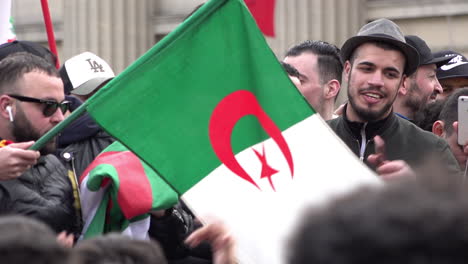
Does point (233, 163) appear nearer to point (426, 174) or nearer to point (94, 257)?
point (94, 257)

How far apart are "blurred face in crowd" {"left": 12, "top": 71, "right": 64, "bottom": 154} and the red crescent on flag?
789mm

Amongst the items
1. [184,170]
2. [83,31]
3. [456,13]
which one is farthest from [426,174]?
[83,31]

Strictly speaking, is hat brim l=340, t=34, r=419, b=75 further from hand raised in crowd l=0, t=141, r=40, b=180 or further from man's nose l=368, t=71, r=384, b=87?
hand raised in crowd l=0, t=141, r=40, b=180

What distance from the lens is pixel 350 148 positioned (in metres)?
4.24

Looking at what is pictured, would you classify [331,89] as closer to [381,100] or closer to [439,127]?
[439,127]

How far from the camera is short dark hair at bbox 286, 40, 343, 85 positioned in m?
5.39

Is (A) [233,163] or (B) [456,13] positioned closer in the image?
(A) [233,163]

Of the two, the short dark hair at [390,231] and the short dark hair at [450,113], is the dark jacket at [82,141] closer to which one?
the short dark hair at [450,113]

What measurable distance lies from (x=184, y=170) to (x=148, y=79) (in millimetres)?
326

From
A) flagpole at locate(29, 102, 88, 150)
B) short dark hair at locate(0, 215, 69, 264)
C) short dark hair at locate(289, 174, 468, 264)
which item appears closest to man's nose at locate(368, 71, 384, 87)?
flagpole at locate(29, 102, 88, 150)

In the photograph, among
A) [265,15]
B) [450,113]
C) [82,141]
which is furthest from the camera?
[450,113]

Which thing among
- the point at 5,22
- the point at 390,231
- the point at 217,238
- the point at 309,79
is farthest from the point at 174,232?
the point at 390,231

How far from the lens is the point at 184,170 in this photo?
3.21 metres

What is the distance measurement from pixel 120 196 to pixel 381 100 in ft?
3.92
